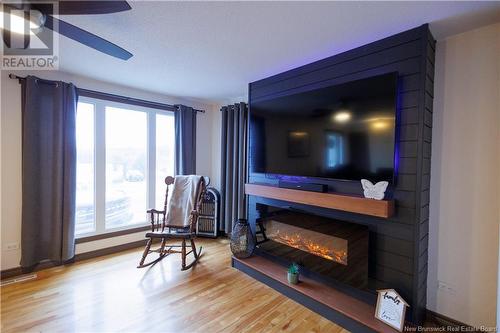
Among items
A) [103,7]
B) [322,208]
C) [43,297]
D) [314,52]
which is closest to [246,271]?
[322,208]

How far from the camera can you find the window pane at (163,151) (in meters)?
3.72

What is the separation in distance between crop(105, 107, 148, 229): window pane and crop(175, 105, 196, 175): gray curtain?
0.48m

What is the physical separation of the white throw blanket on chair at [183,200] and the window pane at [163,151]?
24.5 inches

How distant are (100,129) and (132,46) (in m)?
1.49

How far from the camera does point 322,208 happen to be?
2.24m

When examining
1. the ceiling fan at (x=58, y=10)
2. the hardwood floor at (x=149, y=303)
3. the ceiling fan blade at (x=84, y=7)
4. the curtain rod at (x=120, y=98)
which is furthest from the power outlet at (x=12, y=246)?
the ceiling fan blade at (x=84, y=7)

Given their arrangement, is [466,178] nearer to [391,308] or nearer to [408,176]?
[408,176]

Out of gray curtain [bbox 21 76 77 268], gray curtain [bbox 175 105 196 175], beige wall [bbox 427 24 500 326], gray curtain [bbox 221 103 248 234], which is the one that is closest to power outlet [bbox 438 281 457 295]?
beige wall [bbox 427 24 500 326]

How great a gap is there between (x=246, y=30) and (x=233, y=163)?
6.94 ft

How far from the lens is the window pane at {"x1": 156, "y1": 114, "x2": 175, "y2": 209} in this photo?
372 cm

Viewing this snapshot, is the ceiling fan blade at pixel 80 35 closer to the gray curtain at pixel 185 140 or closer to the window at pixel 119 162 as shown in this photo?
the window at pixel 119 162

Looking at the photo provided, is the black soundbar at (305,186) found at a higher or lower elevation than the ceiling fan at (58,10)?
lower

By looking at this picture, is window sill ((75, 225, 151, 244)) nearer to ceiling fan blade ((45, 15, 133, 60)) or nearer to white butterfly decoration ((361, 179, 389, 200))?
ceiling fan blade ((45, 15, 133, 60))

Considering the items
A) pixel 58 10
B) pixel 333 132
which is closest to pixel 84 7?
pixel 58 10
